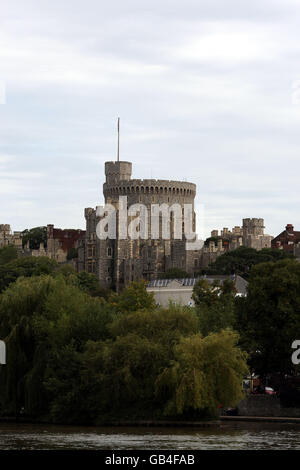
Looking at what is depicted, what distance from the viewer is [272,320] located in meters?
74.6

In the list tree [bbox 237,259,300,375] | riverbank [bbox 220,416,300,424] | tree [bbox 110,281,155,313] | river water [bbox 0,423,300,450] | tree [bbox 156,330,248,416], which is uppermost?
tree [bbox 110,281,155,313]

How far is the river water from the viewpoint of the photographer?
184ft

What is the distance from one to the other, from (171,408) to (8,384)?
9363 mm

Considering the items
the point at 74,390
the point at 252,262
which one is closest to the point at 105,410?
the point at 74,390

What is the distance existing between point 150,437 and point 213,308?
2372cm

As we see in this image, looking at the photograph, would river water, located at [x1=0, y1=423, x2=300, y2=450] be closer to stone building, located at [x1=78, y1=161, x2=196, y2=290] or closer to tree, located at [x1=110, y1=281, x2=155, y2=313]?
tree, located at [x1=110, y1=281, x2=155, y2=313]

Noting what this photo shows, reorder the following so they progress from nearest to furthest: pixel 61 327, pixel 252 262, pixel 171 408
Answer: pixel 171 408
pixel 61 327
pixel 252 262

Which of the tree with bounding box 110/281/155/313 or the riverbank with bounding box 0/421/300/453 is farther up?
the tree with bounding box 110/281/155/313

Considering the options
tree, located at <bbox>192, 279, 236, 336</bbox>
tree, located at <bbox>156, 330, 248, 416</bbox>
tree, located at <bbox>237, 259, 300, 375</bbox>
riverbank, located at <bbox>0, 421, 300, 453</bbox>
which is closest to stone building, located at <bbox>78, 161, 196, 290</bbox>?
tree, located at <bbox>192, 279, 236, 336</bbox>

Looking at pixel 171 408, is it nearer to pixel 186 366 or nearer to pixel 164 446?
pixel 186 366

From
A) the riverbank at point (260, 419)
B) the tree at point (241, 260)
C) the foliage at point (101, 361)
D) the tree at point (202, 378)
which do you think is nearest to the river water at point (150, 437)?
the tree at point (202, 378)

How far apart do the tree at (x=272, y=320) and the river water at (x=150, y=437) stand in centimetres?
637

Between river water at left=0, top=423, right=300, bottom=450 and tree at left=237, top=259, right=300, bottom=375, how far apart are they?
637 centimetres

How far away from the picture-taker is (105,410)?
67.4 meters
